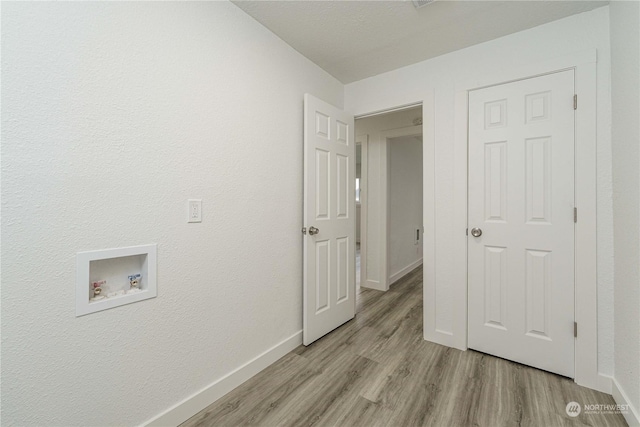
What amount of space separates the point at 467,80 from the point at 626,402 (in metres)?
2.23

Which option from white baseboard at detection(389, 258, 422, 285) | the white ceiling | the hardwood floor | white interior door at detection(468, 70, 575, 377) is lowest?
the hardwood floor

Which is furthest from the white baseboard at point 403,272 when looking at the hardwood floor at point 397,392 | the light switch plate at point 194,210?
the light switch plate at point 194,210

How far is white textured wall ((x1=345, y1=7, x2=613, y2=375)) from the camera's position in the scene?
162 cm

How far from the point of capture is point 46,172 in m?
1.00

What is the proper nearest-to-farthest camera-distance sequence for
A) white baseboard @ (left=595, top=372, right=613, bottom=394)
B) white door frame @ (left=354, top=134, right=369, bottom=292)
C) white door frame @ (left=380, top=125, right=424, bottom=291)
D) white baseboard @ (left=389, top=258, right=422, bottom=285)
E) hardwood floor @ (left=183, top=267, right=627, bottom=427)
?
hardwood floor @ (left=183, top=267, right=627, bottom=427), white baseboard @ (left=595, top=372, right=613, bottom=394), white door frame @ (left=380, top=125, right=424, bottom=291), white door frame @ (left=354, top=134, right=369, bottom=292), white baseboard @ (left=389, top=258, right=422, bottom=285)

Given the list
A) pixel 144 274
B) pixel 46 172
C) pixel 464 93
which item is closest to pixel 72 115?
pixel 46 172

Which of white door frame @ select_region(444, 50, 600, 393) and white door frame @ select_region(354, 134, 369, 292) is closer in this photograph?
white door frame @ select_region(444, 50, 600, 393)

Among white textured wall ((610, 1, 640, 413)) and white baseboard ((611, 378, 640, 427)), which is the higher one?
white textured wall ((610, 1, 640, 413))

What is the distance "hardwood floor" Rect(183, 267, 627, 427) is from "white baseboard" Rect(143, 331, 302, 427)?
4 centimetres

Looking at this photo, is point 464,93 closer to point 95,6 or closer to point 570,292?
point 570,292

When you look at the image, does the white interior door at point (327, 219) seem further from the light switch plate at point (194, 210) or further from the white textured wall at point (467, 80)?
the light switch plate at point (194, 210)

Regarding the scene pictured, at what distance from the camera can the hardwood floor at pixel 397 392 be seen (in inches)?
56.0

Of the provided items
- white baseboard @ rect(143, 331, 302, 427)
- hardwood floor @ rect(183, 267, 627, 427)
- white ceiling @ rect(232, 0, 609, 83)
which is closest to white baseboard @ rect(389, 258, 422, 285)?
hardwood floor @ rect(183, 267, 627, 427)

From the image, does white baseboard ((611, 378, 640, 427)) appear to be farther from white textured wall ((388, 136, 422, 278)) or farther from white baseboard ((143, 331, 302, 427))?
white textured wall ((388, 136, 422, 278))
